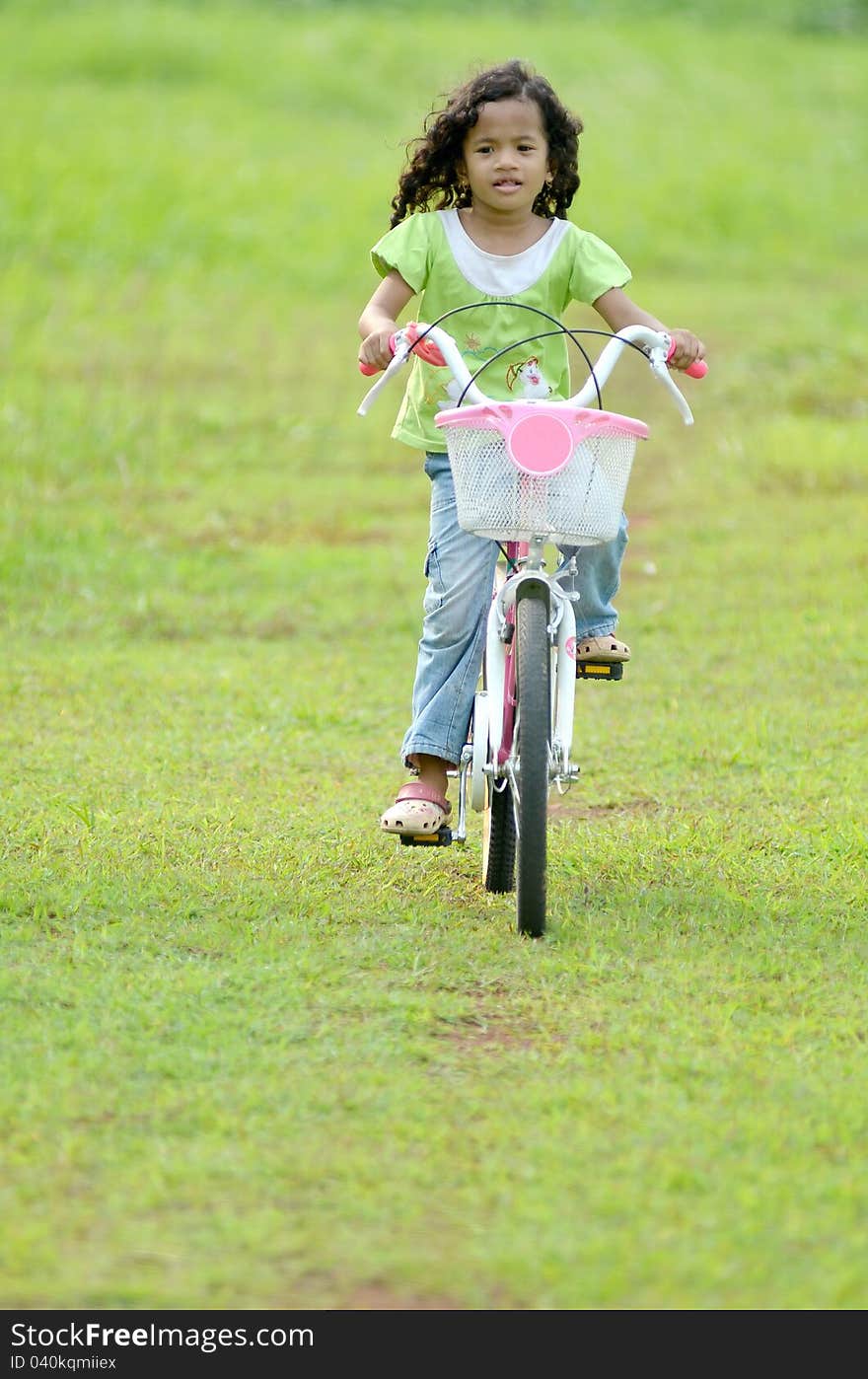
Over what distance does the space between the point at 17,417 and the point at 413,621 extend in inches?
138

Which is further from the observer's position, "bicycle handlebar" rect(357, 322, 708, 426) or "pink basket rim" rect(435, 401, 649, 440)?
"bicycle handlebar" rect(357, 322, 708, 426)

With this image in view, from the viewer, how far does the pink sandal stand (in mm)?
4359

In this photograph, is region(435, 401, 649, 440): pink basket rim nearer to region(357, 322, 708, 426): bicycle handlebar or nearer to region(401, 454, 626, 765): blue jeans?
region(357, 322, 708, 426): bicycle handlebar

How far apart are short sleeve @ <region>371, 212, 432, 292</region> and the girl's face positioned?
0.50ft

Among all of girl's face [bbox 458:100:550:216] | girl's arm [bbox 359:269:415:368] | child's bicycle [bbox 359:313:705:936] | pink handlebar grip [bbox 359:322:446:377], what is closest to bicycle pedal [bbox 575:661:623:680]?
child's bicycle [bbox 359:313:705:936]

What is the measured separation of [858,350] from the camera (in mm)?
12383

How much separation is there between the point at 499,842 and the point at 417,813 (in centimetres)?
21

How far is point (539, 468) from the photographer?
3848 millimetres

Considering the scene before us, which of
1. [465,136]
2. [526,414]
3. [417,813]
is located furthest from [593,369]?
[417,813]

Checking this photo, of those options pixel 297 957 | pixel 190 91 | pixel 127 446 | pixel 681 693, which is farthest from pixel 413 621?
pixel 190 91

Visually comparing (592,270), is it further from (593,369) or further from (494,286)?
(593,369)
